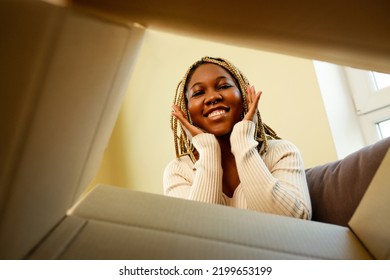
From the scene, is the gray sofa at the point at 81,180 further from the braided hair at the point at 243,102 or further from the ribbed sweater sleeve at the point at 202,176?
the braided hair at the point at 243,102

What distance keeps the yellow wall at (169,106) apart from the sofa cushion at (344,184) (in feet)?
1.11

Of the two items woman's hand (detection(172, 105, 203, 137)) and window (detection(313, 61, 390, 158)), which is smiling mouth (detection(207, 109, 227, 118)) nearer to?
woman's hand (detection(172, 105, 203, 137))

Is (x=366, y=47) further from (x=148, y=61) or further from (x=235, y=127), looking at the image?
(x=148, y=61)

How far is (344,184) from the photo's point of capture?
76 centimetres

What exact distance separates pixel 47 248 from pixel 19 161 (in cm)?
7

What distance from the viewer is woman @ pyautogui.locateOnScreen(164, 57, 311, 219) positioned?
75cm

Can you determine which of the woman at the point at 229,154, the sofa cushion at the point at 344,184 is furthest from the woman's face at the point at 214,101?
the sofa cushion at the point at 344,184

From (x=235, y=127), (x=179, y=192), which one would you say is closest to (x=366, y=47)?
(x=235, y=127)

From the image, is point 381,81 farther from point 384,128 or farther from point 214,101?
point 214,101

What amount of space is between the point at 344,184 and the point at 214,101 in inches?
15.7

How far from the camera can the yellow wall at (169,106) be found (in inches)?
48.3

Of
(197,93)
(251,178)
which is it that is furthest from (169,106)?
(251,178)

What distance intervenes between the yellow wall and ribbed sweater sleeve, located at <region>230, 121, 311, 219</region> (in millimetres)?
304

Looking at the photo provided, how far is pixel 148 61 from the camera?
2049 mm
